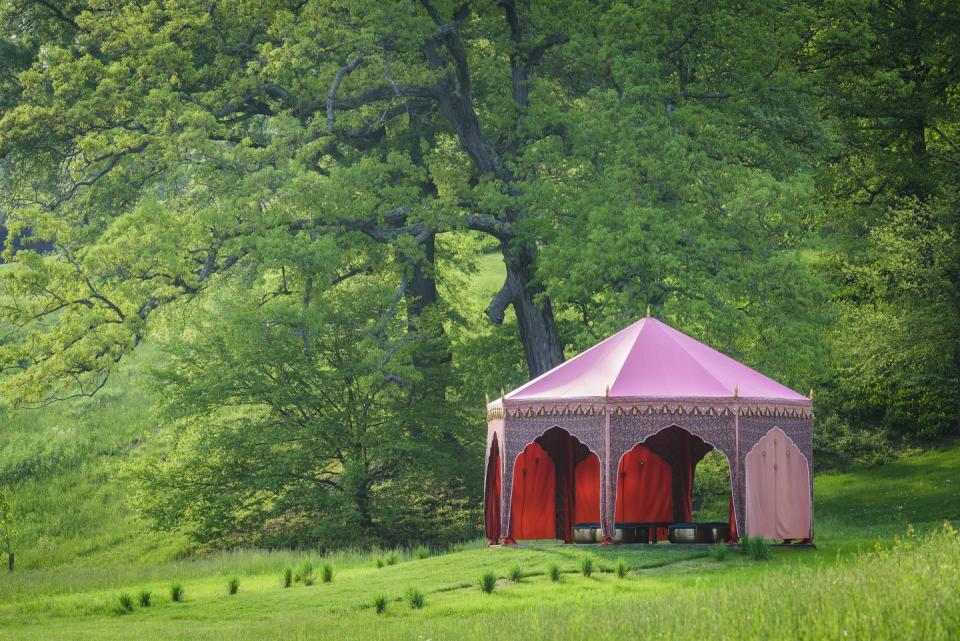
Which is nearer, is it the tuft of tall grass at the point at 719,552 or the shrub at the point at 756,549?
the tuft of tall grass at the point at 719,552

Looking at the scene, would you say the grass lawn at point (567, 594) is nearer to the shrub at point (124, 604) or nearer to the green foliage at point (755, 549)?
the shrub at point (124, 604)

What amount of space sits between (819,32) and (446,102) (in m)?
9.93

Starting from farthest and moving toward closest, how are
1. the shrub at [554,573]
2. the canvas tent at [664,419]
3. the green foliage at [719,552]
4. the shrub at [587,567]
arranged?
the canvas tent at [664,419] → the green foliage at [719,552] → the shrub at [587,567] → the shrub at [554,573]

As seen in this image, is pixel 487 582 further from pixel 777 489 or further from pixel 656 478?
pixel 656 478

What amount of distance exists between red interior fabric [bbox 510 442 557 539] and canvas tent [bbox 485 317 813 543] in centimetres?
114

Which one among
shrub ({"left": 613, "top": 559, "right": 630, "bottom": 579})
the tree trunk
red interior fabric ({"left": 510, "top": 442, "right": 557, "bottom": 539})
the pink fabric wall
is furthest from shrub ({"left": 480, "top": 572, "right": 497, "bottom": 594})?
the tree trunk

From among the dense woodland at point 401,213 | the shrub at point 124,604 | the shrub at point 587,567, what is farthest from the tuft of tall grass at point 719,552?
the shrub at point 124,604

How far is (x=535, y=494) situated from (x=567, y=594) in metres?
8.22

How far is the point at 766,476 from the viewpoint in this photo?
21.3 meters

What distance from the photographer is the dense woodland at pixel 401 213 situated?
26172mm

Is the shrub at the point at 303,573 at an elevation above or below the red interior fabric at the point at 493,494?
below

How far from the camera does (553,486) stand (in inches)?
981

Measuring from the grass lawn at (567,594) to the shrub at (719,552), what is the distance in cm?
10

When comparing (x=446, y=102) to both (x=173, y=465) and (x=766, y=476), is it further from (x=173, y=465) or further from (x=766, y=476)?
(x=766, y=476)
